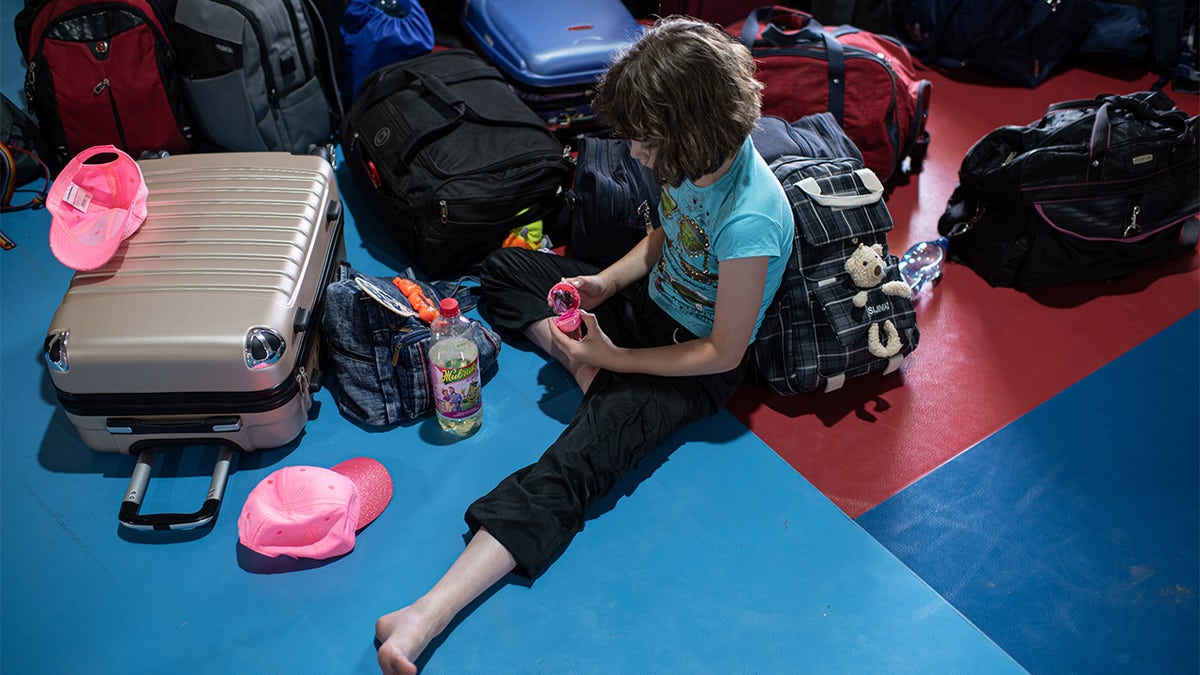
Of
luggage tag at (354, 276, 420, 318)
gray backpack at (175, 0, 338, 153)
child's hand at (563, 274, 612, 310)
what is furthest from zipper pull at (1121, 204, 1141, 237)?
gray backpack at (175, 0, 338, 153)

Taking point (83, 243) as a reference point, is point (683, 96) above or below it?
above

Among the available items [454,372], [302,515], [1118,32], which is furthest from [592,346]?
[1118,32]

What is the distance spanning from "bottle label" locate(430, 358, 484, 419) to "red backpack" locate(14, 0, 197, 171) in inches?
61.3

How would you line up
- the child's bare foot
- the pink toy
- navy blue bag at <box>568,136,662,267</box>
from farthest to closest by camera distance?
navy blue bag at <box>568,136,662,267</box> → the pink toy → the child's bare foot

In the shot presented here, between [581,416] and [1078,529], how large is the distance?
122cm

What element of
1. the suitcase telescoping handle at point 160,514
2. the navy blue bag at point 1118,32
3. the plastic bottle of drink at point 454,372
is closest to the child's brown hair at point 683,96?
the plastic bottle of drink at point 454,372

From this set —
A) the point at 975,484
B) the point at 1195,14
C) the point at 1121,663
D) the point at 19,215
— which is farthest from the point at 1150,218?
the point at 19,215

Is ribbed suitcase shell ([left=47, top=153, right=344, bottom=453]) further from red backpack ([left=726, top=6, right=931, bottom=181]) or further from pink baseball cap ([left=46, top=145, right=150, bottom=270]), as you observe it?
red backpack ([left=726, top=6, right=931, bottom=181])

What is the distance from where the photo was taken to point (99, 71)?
8.66ft

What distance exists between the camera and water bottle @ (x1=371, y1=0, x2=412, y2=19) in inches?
117

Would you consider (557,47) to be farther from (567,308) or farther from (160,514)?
(160,514)

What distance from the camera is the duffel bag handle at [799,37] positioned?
2.77m

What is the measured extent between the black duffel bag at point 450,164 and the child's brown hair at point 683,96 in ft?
2.58

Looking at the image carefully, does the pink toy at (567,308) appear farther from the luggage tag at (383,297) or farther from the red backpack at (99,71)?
the red backpack at (99,71)
